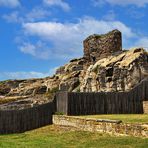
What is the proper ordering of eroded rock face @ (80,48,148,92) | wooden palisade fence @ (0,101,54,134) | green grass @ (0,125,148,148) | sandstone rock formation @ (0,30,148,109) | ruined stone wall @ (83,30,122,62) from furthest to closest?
ruined stone wall @ (83,30,122,62), sandstone rock formation @ (0,30,148,109), eroded rock face @ (80,48,148,92), wooden palisade fence @ (0,101,54,134), green grass @ (0,125,148,148)

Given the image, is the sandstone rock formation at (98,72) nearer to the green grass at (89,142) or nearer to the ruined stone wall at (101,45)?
the ruined stone wall at (101,45)

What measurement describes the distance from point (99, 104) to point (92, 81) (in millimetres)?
11354

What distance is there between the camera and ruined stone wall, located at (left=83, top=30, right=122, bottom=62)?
4478 centimetres

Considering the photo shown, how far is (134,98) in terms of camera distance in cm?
2794

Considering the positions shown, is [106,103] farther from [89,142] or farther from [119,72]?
[89,142]

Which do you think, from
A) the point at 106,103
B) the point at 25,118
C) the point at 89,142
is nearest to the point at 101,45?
the point at 106,103

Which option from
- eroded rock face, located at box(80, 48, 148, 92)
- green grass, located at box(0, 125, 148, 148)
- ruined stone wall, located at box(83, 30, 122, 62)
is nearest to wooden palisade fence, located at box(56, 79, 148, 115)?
eroded rock face, located at box(80, 48, 148, 92)

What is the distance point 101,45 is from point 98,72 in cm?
860

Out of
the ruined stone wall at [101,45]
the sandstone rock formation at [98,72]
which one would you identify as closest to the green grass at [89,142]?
the sandstone rock formation at [98,72]

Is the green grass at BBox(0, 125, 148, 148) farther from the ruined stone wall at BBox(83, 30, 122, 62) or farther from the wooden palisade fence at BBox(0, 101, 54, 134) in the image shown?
the ruined stone wall at BBox(83, 30, 122, 62)

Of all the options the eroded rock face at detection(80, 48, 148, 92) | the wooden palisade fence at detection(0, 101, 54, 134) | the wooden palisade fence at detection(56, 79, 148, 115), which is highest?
the eroded rock face at detection(80, 48, 148, 92)

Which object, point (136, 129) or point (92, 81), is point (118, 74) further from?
point (136, 129)

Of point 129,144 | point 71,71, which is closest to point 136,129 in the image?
point 129,144

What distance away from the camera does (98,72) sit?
38219mm
